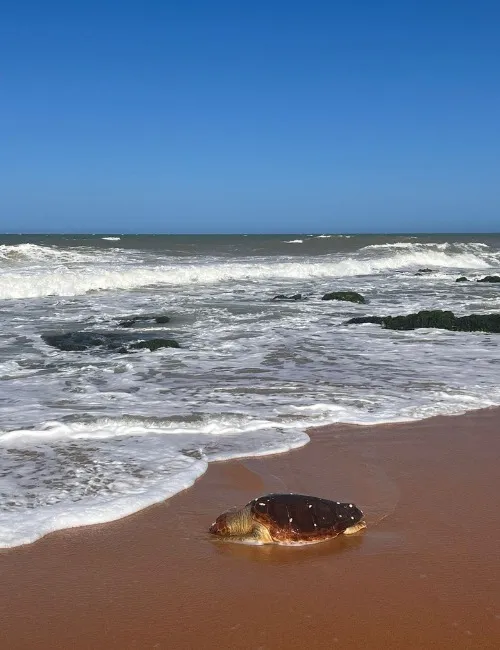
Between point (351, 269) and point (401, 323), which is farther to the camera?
point (351, 269)

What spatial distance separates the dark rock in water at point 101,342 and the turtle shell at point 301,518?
6.63 meters

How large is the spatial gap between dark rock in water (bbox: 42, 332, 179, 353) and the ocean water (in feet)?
0.96

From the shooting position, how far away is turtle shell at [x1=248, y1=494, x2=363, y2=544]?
3771mm

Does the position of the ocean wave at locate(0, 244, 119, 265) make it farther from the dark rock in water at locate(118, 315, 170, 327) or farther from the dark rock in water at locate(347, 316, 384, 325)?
the dark rock in water at locate(347, 316, 384, 325)

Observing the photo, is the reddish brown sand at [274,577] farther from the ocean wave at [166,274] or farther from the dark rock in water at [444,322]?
the ocean wave at [166,274]

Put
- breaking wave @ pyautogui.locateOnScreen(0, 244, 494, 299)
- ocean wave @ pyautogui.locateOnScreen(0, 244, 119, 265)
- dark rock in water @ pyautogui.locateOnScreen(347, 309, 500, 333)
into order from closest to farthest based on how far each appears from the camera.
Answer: dark rock in water @ pyautogui.locateOnScreen(347, 309, 500, 333) < breaking wave @ pyautogui.locateOnScreen(0, 244, 494, 299) < ocean wave @ pyautogui.locateOnScreen(0, 244, 119, 265)

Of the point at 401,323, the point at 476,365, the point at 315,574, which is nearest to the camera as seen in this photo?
the point at 315,574

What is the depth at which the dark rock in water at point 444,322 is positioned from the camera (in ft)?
39.9

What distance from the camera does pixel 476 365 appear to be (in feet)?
29.1

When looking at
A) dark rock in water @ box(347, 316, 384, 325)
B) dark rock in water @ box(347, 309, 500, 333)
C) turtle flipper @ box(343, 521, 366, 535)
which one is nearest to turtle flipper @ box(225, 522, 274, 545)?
turtle flipper @ box(343, 521, 366, 535)

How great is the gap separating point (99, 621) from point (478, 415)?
4447 millimetres

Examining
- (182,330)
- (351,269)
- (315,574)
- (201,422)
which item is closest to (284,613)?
(315,574)

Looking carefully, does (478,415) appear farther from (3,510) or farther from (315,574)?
(3,510)

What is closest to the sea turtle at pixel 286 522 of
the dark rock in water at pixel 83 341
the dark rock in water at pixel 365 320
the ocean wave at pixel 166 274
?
the dark rock in water at pixel 83 341
